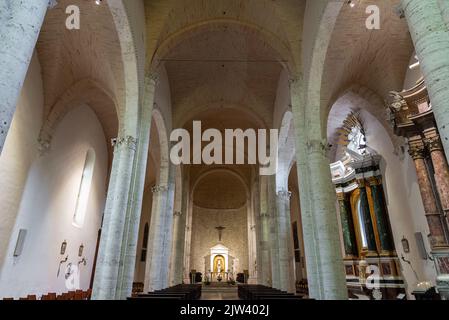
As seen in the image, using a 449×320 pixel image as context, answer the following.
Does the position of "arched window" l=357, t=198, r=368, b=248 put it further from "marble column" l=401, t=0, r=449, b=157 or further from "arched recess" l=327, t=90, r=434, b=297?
"marble column" l=401, t=0, r=449, b=157

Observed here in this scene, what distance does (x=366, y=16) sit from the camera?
25.0 ft

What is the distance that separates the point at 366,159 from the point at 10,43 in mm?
11484

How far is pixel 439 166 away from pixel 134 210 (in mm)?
7468

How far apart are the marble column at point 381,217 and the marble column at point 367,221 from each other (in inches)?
12.3

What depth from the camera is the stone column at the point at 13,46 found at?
7.66 feet

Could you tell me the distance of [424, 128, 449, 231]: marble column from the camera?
6.54 metres

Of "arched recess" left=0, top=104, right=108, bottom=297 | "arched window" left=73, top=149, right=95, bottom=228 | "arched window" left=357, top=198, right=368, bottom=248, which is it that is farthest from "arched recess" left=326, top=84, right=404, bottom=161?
"arched window" left=73, top=149, right=95, bottom=228

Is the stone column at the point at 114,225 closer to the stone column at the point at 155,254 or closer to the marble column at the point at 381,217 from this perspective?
the stone column at the point at 155,254

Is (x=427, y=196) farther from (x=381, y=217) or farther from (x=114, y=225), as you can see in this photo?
(x=114, y=225)

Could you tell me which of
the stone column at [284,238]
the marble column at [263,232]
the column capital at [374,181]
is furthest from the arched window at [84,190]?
the column capital at [374,181]

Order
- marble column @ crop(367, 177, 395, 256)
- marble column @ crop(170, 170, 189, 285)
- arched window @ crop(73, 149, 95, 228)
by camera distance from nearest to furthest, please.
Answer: marble column @ crop(367, 177, 395, 256) → arched window @ crop(73, 149, 95, 228) → marble column @ crop(170, 170, 189, 285)

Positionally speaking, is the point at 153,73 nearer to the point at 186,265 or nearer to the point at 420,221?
the point at 420,221

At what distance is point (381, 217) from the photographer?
10336mm

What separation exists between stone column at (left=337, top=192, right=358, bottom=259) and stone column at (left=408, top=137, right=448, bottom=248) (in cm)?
529
